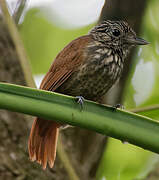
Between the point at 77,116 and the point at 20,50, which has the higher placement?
the point at 20,50

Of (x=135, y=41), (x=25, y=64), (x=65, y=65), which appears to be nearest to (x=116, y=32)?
(x=135, y=41)

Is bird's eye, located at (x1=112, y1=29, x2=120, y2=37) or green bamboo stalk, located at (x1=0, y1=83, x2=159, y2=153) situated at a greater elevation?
bird's eye, located at (x1=112, y1=29, x2=120, y2=37)

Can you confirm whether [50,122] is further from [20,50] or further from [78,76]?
[20,50]

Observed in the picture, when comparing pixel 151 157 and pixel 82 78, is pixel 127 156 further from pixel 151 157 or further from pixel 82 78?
pixel 82 78

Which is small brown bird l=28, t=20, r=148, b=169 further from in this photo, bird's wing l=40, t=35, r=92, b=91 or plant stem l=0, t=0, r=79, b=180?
plant stem l=0, t=0, r=79, b=180

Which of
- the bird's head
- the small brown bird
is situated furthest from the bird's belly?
the bird's head

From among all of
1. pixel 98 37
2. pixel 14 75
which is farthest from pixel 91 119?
pixel 14 75

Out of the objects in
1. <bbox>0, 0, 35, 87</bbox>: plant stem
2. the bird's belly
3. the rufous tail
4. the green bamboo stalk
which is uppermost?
<bbox>0, 0, 35, 87</bbox>: plant stem
